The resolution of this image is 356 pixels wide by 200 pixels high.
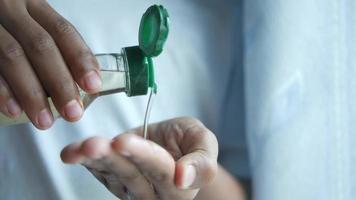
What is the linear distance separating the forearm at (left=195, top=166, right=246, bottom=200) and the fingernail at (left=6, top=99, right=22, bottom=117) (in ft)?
0.71

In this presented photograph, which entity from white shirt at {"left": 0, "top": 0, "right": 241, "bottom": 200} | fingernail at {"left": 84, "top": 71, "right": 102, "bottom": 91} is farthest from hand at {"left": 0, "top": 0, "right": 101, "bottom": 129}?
white shirt at {"left": 0, "top": 0, "right": 241, "bottom": 200}

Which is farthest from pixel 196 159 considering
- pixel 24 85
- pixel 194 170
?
pixel 24 85

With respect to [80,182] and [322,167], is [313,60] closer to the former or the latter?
[322,167]

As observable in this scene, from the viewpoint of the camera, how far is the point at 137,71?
1.18 ft

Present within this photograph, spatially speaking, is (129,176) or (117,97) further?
(117,97)

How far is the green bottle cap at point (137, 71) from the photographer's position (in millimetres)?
359

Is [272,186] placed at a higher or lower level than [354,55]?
lower

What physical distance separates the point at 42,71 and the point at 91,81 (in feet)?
0.11

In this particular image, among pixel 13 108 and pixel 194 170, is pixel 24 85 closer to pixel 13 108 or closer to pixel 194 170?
pixel 13 108

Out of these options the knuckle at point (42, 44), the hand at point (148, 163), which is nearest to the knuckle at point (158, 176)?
the hand at point (148, 163)

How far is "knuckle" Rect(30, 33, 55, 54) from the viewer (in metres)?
0.35

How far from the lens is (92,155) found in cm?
28

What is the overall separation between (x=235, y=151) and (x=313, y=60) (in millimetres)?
136

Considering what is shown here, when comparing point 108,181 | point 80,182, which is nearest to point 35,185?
point 80,182
